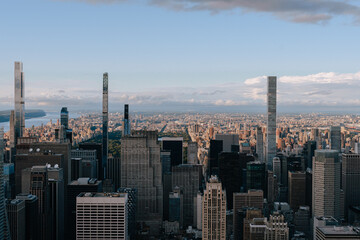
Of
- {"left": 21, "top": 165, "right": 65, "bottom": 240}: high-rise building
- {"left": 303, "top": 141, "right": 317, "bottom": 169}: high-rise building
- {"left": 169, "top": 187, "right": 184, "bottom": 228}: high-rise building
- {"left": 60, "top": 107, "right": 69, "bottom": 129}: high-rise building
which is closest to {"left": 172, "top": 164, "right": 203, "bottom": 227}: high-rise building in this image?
{"left": 169, "top": 187, "right": 184, "bottom": 228}: high-rise building

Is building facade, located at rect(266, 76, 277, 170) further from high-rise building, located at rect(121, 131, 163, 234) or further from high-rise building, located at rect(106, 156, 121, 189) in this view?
high-rise building, located at rect(106, 156, 121, 189)

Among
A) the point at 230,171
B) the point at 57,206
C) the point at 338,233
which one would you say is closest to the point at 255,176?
the point at 230,171

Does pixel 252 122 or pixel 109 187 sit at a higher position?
pixel 252 122

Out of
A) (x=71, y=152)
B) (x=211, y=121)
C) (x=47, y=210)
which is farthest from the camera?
(x=211, y=121)

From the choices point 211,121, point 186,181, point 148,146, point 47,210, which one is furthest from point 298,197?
point 47,210

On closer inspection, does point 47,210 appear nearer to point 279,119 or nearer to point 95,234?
point 95,234

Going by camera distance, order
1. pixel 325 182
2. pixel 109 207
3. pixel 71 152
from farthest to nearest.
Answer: pixel 71 152 → pixel 325 182 → pixel 109 207
